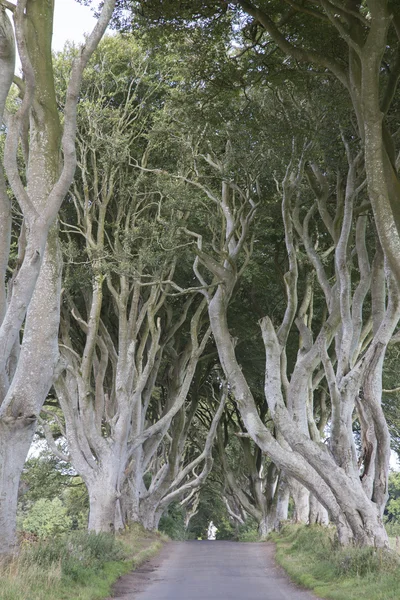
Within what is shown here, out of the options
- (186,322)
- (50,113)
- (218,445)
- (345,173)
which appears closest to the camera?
(50,113)

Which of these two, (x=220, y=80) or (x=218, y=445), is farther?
(x=218, y=445)

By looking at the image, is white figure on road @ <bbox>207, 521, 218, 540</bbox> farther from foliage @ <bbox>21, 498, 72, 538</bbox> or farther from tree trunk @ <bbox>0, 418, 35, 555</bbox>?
tree trunk @ <bbox>0, 418, 35, 555</bbox>

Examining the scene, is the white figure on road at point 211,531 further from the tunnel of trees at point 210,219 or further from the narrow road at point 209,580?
the narrow road at point 209,580

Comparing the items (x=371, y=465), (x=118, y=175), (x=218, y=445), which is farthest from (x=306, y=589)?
(x=218, y=445)

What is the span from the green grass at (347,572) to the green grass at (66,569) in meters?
3.56

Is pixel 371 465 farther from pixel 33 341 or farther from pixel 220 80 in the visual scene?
pixel 220 80

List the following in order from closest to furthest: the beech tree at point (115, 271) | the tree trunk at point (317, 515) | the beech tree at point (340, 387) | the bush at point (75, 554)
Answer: the bush at point (75, 554) → the beech tree at point (340, 387) → the beech tree at point (115, 271) → the tree trunk at point (317, 515)

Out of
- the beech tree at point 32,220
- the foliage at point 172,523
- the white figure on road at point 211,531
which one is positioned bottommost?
the white figure on road at point 211,531

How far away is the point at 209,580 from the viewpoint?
502 inches

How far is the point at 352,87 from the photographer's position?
36.8 feet

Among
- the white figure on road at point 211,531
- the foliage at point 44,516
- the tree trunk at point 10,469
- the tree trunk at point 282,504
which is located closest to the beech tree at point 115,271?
the tree trunk at point 10,469

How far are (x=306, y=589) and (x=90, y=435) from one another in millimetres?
8844

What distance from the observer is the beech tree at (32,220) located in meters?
8.81

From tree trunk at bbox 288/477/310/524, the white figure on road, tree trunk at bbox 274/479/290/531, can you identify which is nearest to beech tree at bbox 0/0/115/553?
tree trunk at bbox 288/477/310/524
